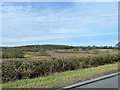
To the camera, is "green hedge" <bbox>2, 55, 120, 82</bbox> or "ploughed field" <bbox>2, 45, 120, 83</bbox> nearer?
"green hedge" <bbox>2, 55, 120, 82</bbox>

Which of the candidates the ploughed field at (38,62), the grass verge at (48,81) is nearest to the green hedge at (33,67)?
the ploughed field at (38,62)

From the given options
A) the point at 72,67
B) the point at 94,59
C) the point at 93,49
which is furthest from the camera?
the point at 93,49

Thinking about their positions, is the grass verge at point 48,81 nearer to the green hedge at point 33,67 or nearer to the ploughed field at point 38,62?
the green hedge at point 33,67

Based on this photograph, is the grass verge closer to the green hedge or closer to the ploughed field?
the green hedge

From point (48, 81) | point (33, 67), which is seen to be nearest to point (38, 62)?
point (33, 67)

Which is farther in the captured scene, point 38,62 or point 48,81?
point 38,62

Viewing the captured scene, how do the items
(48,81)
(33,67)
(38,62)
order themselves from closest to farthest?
(48,81), (33,67), (38,62)

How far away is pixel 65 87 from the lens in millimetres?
5324

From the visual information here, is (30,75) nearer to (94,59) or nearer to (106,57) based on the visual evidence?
(94,59)

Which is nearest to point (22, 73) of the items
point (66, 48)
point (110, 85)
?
point (110, 85)

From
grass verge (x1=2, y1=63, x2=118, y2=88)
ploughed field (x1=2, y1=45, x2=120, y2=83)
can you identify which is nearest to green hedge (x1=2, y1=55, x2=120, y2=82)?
ploughed field (x1=2, y1=45, x2=120, y2=83)

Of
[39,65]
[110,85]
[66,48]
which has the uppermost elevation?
[66,48]

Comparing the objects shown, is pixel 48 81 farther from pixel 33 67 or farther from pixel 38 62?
pixel 38 62

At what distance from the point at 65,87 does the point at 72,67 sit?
5.47m
